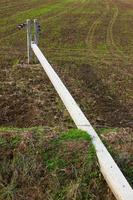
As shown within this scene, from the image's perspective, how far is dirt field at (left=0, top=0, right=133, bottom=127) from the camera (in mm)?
8133

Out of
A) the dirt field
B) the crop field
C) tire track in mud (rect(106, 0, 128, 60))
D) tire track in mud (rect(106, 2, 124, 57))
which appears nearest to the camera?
the crop field

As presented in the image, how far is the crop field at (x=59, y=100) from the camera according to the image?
463 centimetres

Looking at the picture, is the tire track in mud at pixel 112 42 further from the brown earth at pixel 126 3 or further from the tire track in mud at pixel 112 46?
the brown earth at pixel 126 3

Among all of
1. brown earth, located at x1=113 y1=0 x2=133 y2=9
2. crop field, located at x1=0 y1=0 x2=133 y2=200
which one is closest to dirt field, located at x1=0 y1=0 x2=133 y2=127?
crop field, located at x1=0 y1=0 x2=133 y2=200

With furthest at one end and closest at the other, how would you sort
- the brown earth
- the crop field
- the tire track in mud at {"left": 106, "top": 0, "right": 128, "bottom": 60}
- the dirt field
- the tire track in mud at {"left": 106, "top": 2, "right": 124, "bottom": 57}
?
the brown earth < the tire track in mud at {"left": 106, "top": 2, "right": 124, "bottom": 57} < the tire track in mud at {"left": 106, "top": 0, "right": 128, "bottom": 60} < the dirt field < the crop field

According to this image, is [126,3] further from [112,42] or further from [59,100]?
[59,100]

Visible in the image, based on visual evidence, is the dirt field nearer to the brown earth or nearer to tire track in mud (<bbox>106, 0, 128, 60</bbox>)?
tire track in mud (<bbox>106, 0, 128, 60</bbox>)

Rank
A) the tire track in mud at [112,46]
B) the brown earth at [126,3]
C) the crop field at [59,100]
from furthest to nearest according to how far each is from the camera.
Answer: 1. the brown earth at [126,3]
2. the tire track in mud at [112,46]
3. the crop field at [59,100]

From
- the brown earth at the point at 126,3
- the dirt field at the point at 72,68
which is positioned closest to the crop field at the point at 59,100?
the dirt field at the point at 72,68

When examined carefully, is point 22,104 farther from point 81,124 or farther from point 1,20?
point 1,20

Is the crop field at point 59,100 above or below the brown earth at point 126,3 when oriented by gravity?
above

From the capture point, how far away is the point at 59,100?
28.6 feet

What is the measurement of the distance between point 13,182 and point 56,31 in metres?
13.0

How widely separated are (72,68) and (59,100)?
2982mm
